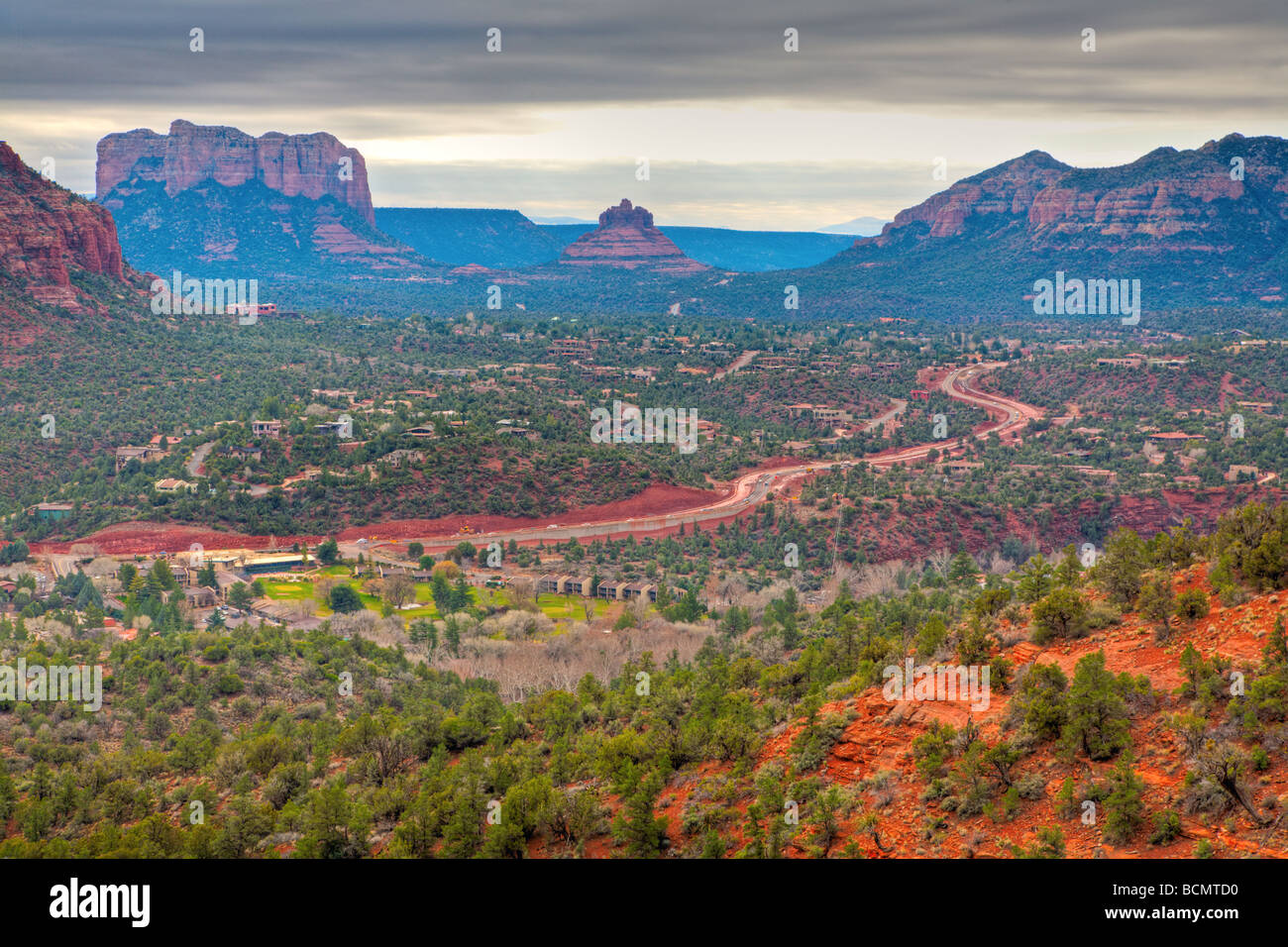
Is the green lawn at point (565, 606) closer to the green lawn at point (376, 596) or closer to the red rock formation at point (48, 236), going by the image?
the green lawn at point (376, 596)

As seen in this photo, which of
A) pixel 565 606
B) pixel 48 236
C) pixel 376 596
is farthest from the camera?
pixel 48 236

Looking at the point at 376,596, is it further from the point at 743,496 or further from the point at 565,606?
the point at 743,496

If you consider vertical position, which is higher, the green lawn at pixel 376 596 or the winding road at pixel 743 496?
the winding road at pixel 743 496

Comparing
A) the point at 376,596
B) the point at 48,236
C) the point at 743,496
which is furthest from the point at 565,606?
the point at 48,236

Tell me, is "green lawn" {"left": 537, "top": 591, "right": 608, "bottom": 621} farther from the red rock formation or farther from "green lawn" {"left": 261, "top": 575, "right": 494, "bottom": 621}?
the red rock formation

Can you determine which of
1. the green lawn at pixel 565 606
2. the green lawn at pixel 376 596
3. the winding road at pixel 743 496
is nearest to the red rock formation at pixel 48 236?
the winding road at pixel 743 496

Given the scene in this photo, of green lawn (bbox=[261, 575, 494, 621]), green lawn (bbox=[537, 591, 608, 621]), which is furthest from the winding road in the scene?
green lawn (bbox=[537, 591, 608, 621])

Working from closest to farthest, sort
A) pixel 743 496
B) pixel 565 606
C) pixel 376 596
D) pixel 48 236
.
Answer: pixel 565 606 < pixel 376 596 < pixel 743 496 < pixel 48 236

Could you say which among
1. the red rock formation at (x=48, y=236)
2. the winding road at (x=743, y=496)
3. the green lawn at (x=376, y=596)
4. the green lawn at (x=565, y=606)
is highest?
the red rock formation at (x=48, y=236)

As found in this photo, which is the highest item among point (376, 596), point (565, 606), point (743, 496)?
point (743, 496)

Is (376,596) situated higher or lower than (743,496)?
lower
